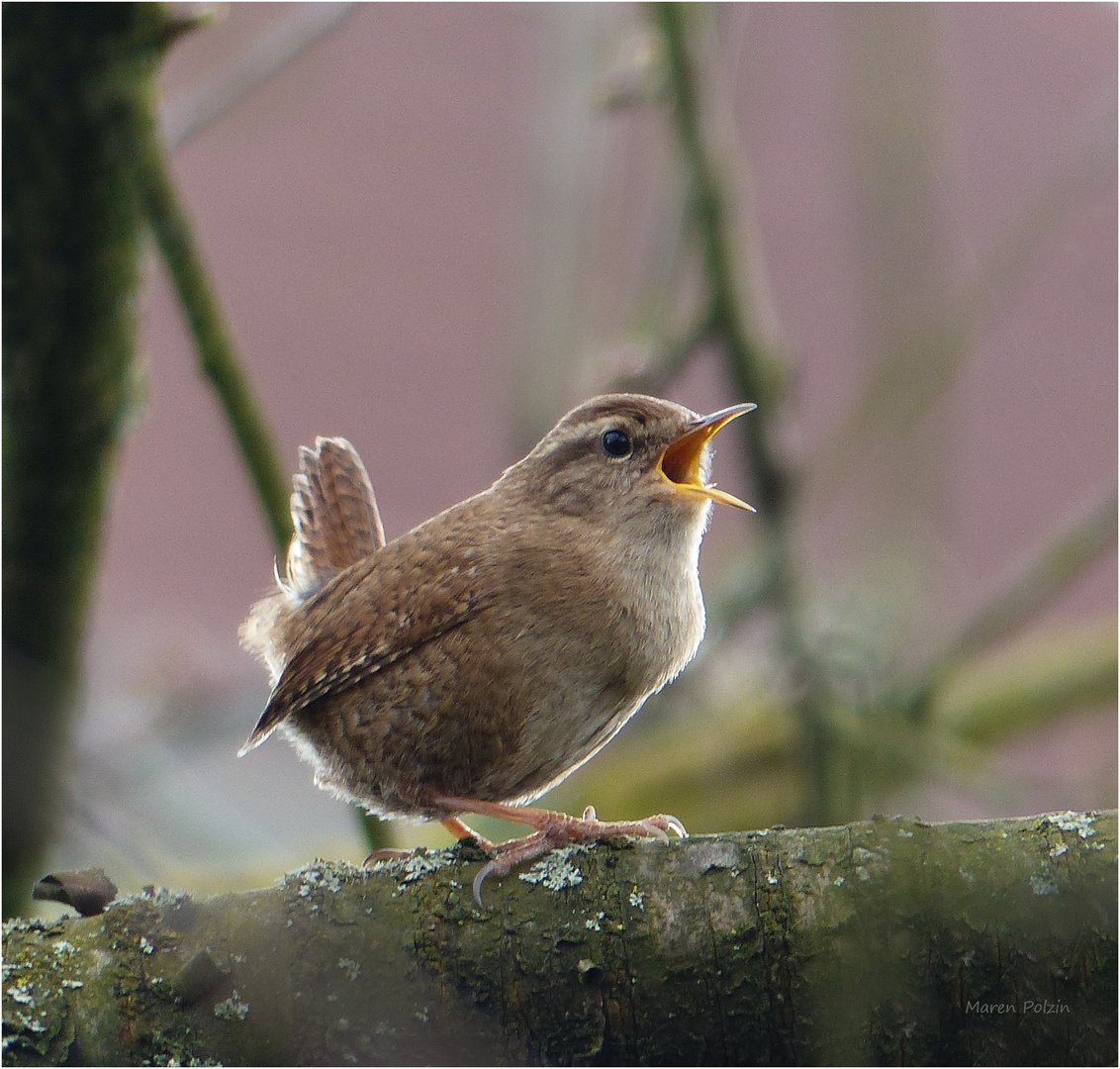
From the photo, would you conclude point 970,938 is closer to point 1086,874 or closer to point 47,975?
point 1086,874

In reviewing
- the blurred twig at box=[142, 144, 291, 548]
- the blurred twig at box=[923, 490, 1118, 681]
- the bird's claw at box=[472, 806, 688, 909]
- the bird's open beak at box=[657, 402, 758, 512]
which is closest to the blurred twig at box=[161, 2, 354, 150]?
the blurred twig at box=[142, 144, 291, 548]

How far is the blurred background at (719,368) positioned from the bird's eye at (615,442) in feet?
2.78

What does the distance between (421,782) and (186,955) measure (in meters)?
0.74

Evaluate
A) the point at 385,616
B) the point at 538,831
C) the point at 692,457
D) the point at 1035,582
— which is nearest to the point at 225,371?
the point at 385,616

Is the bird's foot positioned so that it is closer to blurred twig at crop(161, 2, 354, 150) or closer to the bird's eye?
the bird's eye

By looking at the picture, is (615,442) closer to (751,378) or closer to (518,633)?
(518,633)

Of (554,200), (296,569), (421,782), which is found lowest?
(421,782)

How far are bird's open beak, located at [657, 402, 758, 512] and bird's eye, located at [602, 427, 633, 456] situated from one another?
0.08 meters

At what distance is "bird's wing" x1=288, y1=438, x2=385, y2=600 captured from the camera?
135 inches

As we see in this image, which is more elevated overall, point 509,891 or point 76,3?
point 76,3

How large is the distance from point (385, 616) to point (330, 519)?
0.85m

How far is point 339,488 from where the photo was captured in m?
3.50

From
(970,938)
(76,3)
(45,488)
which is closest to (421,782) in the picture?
(45,488)

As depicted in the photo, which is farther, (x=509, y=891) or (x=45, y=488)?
(x=45, y=488)
